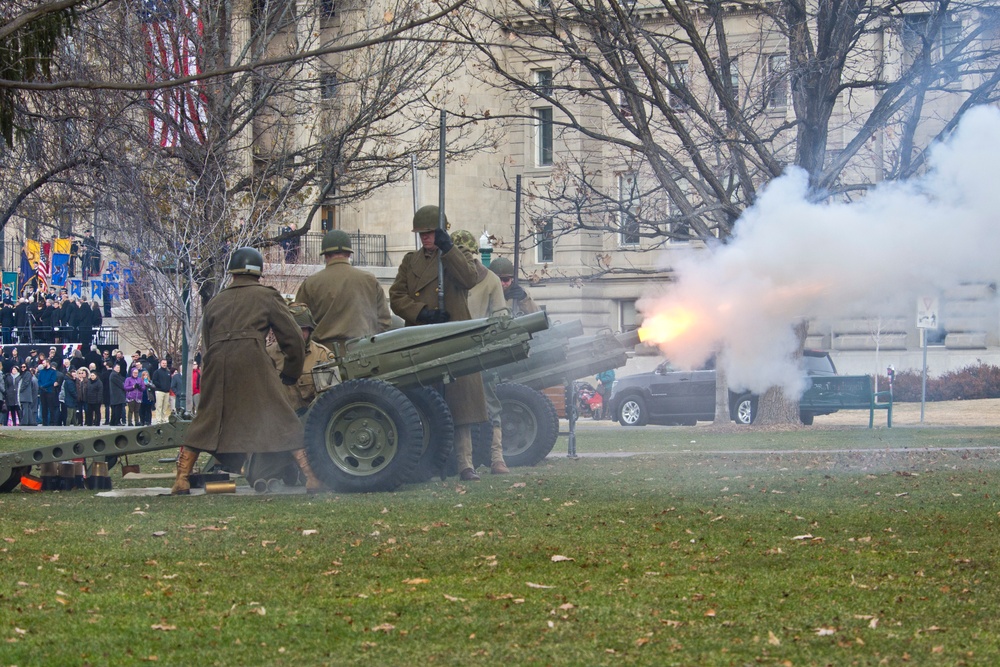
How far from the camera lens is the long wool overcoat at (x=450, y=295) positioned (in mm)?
13414

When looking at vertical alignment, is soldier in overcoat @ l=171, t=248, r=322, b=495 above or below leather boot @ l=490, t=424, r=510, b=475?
above

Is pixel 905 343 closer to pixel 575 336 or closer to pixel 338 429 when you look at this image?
pixel 575 336

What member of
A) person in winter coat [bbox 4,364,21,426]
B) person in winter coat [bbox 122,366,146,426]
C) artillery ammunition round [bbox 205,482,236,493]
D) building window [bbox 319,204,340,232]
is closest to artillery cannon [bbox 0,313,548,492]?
artillery ammunition round [bbox 205,482,236,493]

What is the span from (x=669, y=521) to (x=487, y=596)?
2.93 meters

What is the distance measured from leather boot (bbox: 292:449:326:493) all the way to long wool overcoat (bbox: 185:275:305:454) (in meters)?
0.18

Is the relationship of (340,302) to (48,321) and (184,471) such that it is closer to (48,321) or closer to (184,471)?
(184,471)

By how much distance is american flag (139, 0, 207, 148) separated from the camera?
76.5 ft

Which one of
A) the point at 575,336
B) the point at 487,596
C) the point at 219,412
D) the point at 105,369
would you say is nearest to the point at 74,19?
the point at 219,412

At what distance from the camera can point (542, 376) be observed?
16391 mm

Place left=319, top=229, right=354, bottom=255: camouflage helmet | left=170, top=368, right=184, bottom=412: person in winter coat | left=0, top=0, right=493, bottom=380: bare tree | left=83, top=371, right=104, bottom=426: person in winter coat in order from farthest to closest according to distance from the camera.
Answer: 1. left=170, top=368, right=184, bottom=412: person in winter coat
2. left=83, top=371, right=104, bottom=426: person in winter coat
3. left=0, top=0, right=493, bottom=380: bare tree
4. left=319, top=229, right=354, bottom=255: camouflage helmet

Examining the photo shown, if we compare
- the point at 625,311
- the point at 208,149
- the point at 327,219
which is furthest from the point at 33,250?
the point at 625,311

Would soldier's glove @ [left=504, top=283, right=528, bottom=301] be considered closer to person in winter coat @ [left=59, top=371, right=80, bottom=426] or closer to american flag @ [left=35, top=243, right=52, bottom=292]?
person in winter coat @ [left=59, top=371, right=80, bottom=426]

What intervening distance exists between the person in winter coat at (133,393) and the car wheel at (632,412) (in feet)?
38.4

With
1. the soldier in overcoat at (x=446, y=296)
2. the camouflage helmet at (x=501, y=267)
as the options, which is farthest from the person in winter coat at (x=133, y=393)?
the soldier in overcoat at (x=446, y=296)
